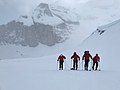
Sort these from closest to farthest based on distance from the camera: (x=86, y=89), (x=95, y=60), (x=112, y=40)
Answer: (x=86, y=89) → (x=95, y=60) → (x=112, y=40)

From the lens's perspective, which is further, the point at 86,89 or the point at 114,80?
the point at 114,80

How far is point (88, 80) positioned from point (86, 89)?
8.82 ft

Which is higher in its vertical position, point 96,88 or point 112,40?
point 112,40

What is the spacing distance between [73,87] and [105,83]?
197 cm

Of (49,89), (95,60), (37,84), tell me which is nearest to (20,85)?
(37,84)

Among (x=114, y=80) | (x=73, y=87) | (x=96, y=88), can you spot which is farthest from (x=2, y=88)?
(x=114, y=80)

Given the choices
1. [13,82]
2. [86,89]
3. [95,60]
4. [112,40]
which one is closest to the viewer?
[86,89]

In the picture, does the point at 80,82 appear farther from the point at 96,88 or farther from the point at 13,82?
the point at 13,82

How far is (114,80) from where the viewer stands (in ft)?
54.1

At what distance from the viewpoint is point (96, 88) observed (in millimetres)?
14109

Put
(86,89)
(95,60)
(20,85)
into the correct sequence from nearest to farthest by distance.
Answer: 1. (86,89)
2. (20,85)
3. (95,60)

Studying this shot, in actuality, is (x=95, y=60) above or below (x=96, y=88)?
above

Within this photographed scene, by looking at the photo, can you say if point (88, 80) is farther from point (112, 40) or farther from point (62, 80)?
point (112, 40)

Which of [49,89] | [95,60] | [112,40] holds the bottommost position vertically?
[49,89]
